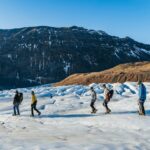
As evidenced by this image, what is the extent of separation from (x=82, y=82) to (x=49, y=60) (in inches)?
3894

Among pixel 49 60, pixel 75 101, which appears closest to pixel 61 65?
pixel 49 60

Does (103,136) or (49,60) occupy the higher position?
(49,60)

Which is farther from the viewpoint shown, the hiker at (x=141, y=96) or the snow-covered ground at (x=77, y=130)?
the hiker at (x=141, y=96)

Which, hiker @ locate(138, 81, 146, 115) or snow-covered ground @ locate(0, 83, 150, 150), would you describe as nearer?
snow-covered ground @ locate(0, 83, 150, 150)

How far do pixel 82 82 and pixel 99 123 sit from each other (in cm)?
6890

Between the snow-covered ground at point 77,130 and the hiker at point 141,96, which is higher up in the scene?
the hiker at point 141,96

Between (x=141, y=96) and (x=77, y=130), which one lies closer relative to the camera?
(x=77, y=130)

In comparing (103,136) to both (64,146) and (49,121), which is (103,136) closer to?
(64,146)

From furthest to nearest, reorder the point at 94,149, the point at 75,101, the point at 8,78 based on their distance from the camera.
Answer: the point at 8,78
the point at 75,101
the point at 94,149

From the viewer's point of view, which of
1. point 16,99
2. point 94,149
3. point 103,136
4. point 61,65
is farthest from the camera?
point 61,65

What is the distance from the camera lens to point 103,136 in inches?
805

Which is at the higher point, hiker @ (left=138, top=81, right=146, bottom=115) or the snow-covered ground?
hiker @ (left=138, top=81, right=146, bottom=115)

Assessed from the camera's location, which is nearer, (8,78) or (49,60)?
(8,78)

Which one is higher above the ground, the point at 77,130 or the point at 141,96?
the point at 141,96
